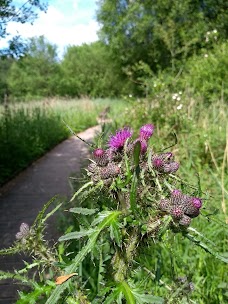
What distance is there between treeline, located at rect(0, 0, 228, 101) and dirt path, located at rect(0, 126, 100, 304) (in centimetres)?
247

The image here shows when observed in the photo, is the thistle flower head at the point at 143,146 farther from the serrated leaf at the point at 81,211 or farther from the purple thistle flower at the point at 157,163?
the serrated leaf at the point at 81,211

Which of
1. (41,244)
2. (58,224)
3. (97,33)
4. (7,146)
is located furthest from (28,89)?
(41,244)

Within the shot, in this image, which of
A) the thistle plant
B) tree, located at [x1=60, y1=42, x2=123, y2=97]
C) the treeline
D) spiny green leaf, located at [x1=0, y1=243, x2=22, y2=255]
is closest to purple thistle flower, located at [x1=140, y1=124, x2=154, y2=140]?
the thistle plant

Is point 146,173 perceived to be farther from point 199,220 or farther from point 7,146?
point 7,146

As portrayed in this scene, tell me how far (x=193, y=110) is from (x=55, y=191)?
2.88 metres

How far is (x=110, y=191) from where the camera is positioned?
1124mm

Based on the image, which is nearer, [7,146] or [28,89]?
[7,146]

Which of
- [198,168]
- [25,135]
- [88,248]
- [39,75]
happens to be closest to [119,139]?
[88,248]

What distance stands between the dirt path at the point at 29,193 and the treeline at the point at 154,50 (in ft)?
8.10

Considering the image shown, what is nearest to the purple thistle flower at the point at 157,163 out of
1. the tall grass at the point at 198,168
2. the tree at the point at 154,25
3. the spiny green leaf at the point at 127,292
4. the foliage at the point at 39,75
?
the tall grass at the point at 198,168

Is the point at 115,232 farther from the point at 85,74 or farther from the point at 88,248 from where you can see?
the point at 85,74

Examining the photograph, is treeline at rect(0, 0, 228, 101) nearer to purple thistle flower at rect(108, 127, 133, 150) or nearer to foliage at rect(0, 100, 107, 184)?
foliage at rect(0, 100, 107, 184)

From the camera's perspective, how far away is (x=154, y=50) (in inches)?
1053

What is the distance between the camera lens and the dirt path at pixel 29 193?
3986 mm
